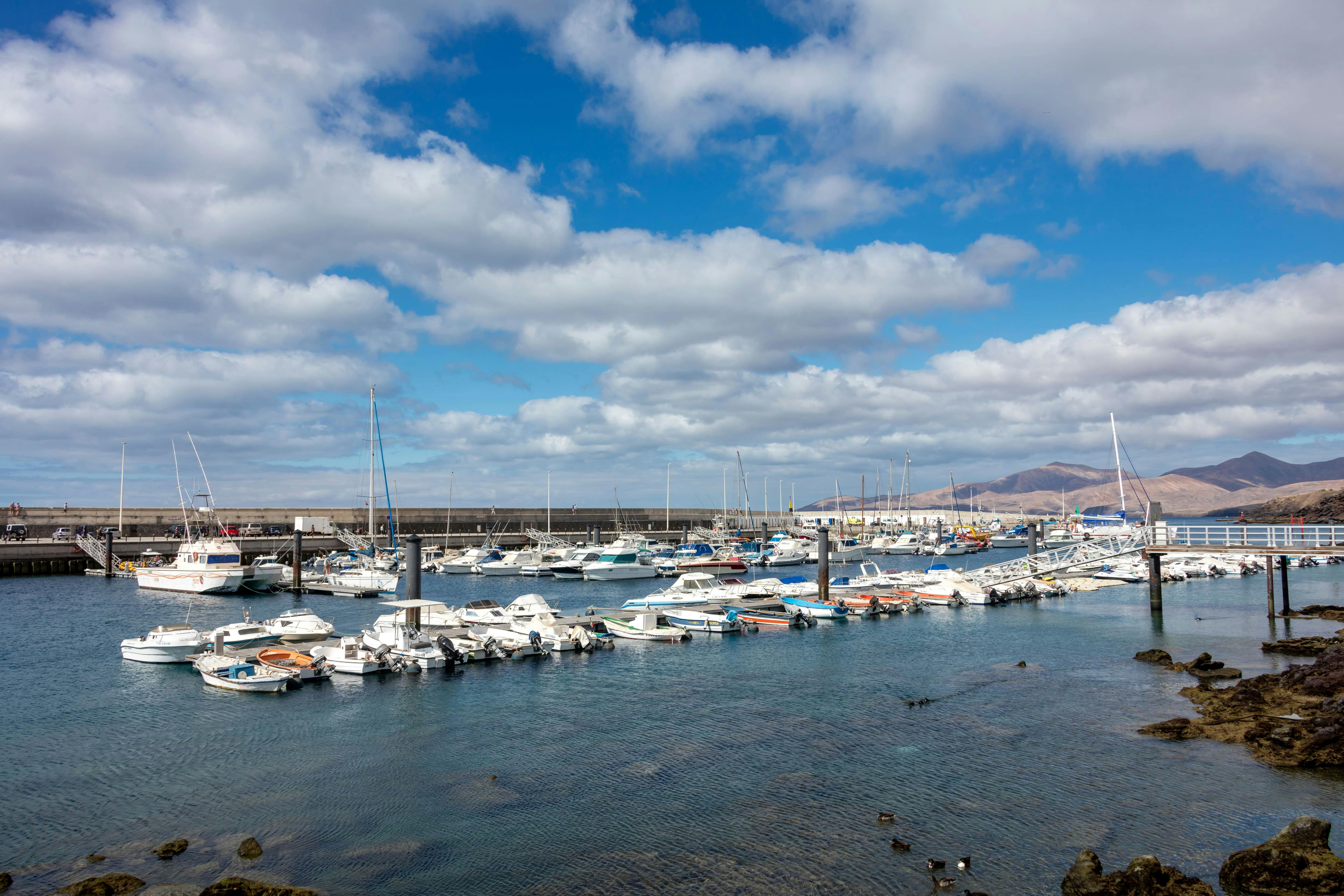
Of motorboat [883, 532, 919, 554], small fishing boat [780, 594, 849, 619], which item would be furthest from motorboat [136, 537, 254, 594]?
motorboat [883, 532, 919, 554]

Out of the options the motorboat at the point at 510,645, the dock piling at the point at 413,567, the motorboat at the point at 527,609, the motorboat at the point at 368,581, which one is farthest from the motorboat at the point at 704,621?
the motorboat at the point at 368,581

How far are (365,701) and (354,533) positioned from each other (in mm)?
103538

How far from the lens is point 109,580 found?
286ft

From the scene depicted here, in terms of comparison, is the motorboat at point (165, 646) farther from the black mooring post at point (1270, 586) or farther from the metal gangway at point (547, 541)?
the metal gangway at point (547, 541)

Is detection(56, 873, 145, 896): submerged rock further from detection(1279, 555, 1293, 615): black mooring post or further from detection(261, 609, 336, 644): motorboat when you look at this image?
detection(1279, 555, 1293, 615): black mooring post

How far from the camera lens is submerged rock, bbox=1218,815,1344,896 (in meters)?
15.9

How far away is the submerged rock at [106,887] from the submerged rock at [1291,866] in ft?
72.0

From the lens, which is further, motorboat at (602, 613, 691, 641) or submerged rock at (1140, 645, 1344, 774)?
motorboat at (602, 613, 691, 641)

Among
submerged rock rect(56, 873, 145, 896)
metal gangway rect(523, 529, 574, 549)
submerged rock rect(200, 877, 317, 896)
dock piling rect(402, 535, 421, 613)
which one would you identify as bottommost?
submerged rock rect(56, 873, 145, 896)

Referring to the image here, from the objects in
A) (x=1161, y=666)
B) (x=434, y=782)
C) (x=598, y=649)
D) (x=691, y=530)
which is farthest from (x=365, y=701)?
(x=691, y=530)

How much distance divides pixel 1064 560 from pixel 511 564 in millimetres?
58464

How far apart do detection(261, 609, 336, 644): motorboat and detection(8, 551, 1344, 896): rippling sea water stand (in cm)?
511

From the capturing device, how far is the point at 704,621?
2029 inches

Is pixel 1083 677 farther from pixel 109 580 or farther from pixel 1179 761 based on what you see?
pixel 109 580
